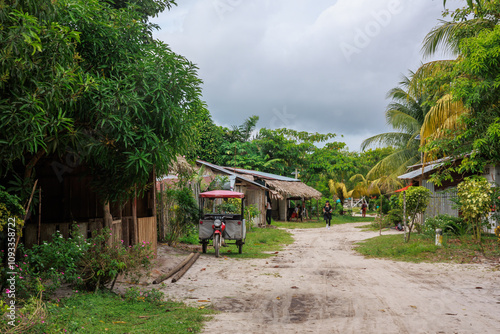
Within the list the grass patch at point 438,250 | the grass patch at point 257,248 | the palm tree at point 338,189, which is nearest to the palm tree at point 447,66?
the grass patch at point 438,250

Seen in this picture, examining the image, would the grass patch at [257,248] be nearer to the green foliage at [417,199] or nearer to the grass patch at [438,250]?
the grass patch at [438,250]

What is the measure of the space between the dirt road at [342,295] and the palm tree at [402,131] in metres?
15.8

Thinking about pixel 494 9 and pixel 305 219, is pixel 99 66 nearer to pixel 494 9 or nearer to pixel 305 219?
pixel 494 9

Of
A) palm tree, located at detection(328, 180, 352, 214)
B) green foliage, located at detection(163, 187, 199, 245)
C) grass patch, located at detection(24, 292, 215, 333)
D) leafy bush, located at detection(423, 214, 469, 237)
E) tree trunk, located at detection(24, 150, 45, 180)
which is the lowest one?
grass patch, located at detection(24, 292, 215, 333)

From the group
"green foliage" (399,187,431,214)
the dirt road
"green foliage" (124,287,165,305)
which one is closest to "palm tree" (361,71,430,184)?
"green foliage" (399,187,431,214)

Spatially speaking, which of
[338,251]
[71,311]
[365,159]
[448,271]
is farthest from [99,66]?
[365,159]

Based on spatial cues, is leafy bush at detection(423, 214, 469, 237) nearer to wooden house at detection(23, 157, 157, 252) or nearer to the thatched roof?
wooden house at detection(23, 157, 157, 252)

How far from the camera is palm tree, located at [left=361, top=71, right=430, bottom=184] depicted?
85.4ft

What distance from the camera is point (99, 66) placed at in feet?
24.5

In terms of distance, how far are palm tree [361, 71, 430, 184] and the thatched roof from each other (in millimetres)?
5503

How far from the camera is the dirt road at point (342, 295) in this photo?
5695 mm

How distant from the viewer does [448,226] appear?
14797 mm

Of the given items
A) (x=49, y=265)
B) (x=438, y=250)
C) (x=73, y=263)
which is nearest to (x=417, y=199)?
(x=438, y=250)

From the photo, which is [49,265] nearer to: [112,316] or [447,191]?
[112,316]
